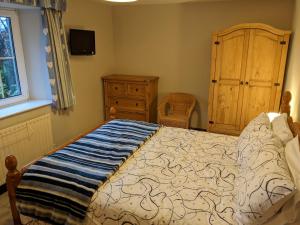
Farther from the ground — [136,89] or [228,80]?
[228,80]

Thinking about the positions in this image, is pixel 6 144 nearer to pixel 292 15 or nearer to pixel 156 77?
pixel 156 77

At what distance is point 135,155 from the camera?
6.87ft

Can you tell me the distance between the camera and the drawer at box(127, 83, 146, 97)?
3.98m

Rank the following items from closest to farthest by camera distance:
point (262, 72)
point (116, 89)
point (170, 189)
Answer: point (170, 189) → point (262, 72) → point (116, 89)

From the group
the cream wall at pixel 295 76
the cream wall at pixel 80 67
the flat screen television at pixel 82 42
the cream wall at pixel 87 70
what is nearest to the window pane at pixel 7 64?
the cream wall at pixel 80 67

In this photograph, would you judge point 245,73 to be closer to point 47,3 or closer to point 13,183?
point 47,3

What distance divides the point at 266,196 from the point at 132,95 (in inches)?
121

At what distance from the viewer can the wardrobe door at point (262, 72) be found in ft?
10.3

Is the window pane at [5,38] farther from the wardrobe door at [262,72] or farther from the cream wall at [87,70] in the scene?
the wardrobe door at [262,72]

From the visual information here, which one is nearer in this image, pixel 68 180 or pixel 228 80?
pixel 68 180

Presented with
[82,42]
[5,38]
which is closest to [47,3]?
[5,38]

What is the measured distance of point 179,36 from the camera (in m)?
4.01

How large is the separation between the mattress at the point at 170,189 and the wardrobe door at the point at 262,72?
145 cm

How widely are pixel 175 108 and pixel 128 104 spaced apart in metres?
0.84
